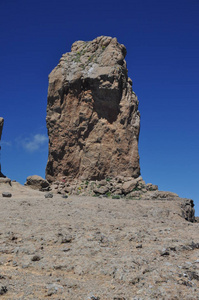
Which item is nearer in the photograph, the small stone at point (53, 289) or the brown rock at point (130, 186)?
the small stone at point (53, 289)

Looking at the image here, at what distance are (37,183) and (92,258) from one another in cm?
1468

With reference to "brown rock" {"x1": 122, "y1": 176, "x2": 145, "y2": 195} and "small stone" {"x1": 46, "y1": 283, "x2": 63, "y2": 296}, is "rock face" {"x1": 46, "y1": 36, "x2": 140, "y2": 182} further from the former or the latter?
"small stone" {"x1": 46, "y1": 283, "x2": 63, "y2": 296}

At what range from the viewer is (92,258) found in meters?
6.24

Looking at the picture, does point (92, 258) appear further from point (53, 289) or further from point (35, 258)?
point (53, 289)

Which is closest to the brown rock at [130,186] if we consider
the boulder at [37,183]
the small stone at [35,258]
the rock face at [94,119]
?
the rock face at [94,119]

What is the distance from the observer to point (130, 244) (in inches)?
282

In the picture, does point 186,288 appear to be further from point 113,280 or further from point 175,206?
point 175,206

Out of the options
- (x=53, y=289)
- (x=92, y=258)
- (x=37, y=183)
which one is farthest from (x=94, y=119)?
(x=53, y=289)

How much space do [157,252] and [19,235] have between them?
12.3ft

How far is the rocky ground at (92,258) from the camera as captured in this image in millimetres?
4848

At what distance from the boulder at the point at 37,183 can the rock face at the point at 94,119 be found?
1511 millimetres

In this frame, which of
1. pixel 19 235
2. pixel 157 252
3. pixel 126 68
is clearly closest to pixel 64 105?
pixel 126 68

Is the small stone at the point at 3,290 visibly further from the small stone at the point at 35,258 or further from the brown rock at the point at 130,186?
the brown rock at the point at 130,186

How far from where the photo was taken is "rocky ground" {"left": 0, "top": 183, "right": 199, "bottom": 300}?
4848mm
